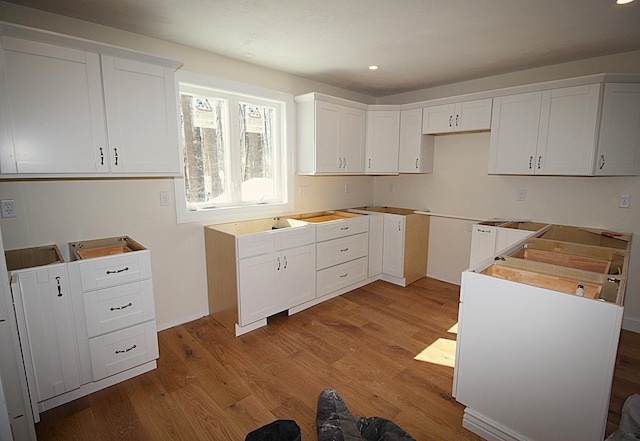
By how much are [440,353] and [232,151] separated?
2.72 metres

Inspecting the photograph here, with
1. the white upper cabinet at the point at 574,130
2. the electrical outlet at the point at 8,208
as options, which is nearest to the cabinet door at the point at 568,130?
the white upper cabinet at the point at 574,130

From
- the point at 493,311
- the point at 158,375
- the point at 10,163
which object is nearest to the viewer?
the point at 493,311

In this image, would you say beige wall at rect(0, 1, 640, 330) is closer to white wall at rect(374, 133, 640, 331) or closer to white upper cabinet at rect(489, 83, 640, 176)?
white wall at rect(374, 133, 640, 331)

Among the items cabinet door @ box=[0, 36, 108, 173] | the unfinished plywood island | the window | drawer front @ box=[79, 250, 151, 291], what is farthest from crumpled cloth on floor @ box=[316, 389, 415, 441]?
cabinet door @ box=[0, 36, 108, 173]

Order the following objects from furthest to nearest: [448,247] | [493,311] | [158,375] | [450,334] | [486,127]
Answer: [448,247] < [486,127] < [450,334] < [158,375] < [493,311]

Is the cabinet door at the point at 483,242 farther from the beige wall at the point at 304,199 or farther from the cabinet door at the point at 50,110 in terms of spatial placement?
the cabinet door at the point at 50,110

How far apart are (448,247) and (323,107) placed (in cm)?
242

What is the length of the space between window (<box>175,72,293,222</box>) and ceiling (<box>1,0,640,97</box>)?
0.40 metres

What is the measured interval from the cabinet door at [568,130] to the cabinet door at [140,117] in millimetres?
3371

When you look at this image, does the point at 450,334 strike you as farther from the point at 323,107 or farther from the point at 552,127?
the point at 323,107

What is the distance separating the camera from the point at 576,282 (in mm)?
1862

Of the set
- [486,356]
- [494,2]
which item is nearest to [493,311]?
[486,356]

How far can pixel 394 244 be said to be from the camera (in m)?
4.10

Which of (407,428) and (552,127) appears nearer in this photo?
(407,428)
